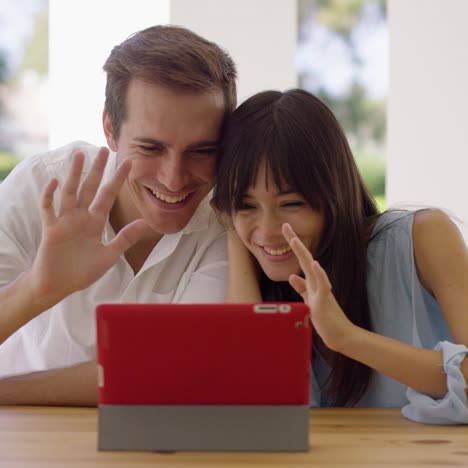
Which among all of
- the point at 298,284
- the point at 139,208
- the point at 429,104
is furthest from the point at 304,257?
the point at 429,104

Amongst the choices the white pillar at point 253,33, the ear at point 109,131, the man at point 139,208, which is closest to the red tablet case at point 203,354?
the man at point 139,208

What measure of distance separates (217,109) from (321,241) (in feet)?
1.21

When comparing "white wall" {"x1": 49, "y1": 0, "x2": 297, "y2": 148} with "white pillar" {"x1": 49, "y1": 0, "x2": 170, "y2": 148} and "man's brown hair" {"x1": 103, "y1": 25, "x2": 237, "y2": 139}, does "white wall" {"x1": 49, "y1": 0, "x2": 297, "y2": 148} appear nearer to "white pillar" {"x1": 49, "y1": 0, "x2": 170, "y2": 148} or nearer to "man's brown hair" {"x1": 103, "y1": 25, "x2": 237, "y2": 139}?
"white pillar" {"x1": 49, "y1": 0, "x2": 170, "y2": 148}

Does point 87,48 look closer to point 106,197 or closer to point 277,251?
point 277,251

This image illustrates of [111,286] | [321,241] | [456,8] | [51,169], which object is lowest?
[111,286]

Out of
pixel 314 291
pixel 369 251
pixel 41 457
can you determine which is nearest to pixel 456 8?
pixel 369 251

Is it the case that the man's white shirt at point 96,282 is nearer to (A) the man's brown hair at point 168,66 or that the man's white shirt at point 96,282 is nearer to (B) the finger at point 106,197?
(A) the man's brown hair at point 168,66

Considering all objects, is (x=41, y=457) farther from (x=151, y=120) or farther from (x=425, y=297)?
(x=425, y=297)

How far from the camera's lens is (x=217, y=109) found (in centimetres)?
193

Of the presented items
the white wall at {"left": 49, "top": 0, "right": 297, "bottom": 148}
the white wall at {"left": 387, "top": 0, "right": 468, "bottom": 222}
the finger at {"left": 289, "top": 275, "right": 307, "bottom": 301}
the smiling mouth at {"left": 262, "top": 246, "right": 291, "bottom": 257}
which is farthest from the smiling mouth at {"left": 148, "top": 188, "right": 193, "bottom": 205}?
the white wall at {"left": 387, "top": 0, "right": 468, "bottom": 222}

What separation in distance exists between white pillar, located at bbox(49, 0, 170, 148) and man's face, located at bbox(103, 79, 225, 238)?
2.55m

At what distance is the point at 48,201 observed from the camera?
1.46 meters

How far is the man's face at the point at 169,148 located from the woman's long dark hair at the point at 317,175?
5 cm

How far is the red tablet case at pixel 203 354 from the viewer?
4.00ft
